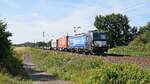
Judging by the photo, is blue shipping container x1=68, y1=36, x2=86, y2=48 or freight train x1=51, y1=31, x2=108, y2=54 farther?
blue shipping container x1=68, y1=36, x2=86, y2=48

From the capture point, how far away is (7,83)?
21453mm

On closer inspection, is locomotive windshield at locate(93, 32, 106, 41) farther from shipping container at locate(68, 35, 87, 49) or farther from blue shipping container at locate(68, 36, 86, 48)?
blue shipping container at locate(68, 36, 86, 48)

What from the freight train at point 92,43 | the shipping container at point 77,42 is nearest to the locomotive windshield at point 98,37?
the freight train at point 92,43

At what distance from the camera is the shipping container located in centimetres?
6056

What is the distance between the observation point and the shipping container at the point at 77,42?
6056cm

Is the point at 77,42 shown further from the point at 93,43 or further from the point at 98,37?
the point at 98,37

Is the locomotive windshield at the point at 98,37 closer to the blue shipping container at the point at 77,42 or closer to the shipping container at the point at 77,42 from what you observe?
the shipping container at the point at 77,42

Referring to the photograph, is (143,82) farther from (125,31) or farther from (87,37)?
(125,31)

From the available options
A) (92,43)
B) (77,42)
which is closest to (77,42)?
(77,42)

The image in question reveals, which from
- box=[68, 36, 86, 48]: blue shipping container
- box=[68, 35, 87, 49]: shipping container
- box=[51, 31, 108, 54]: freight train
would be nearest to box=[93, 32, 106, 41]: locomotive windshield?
box=[51, 31, 108, 54]: freight train

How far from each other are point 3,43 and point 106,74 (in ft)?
57.1

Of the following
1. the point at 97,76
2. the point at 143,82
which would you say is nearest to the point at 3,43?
the point at 97,76

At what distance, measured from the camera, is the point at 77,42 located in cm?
6631

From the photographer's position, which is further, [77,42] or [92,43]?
[77,42]
